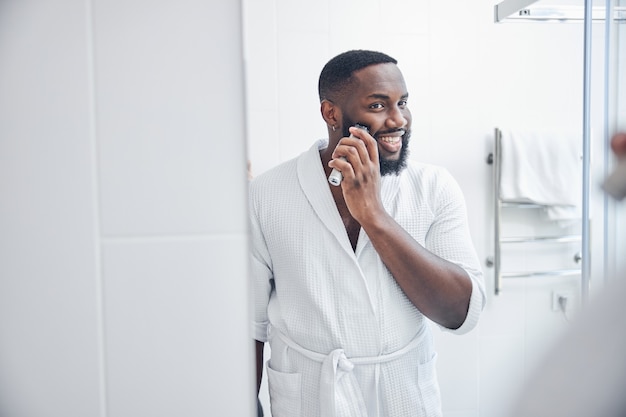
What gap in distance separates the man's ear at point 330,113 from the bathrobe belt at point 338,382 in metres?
0.26

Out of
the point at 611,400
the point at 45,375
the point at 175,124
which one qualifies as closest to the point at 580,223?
the point at 611,400

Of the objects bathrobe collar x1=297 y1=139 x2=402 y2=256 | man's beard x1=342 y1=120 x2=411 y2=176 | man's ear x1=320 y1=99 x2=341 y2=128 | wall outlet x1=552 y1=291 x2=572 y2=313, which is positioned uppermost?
man's ear x1=320 y1=99 x2=341 y2=128

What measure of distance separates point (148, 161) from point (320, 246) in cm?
23

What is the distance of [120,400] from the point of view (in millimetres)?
451

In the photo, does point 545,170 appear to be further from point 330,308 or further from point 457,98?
point 330,308

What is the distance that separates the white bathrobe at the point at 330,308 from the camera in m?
0.55

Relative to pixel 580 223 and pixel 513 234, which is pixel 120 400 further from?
pixel 580 223

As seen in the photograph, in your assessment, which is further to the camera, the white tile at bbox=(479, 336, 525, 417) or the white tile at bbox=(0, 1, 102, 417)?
the white tile at bbox=(479, 336, 525, 417)

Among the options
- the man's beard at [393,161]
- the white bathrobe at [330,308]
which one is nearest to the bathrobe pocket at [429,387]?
the white bathrobe at [330,308]

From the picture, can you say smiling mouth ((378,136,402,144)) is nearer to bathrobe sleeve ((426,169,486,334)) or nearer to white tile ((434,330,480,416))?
bathrobe sleeve ((426,169,486,334))

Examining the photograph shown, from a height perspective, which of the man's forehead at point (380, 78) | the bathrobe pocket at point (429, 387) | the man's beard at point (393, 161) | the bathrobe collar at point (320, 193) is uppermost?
the man's forehead at point (380, 78)

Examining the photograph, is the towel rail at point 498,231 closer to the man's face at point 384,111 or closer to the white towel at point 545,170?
the white towel at point 545,170

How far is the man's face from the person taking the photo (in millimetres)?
585

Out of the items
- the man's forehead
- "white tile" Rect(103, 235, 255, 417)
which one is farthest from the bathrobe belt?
the man's forehead
